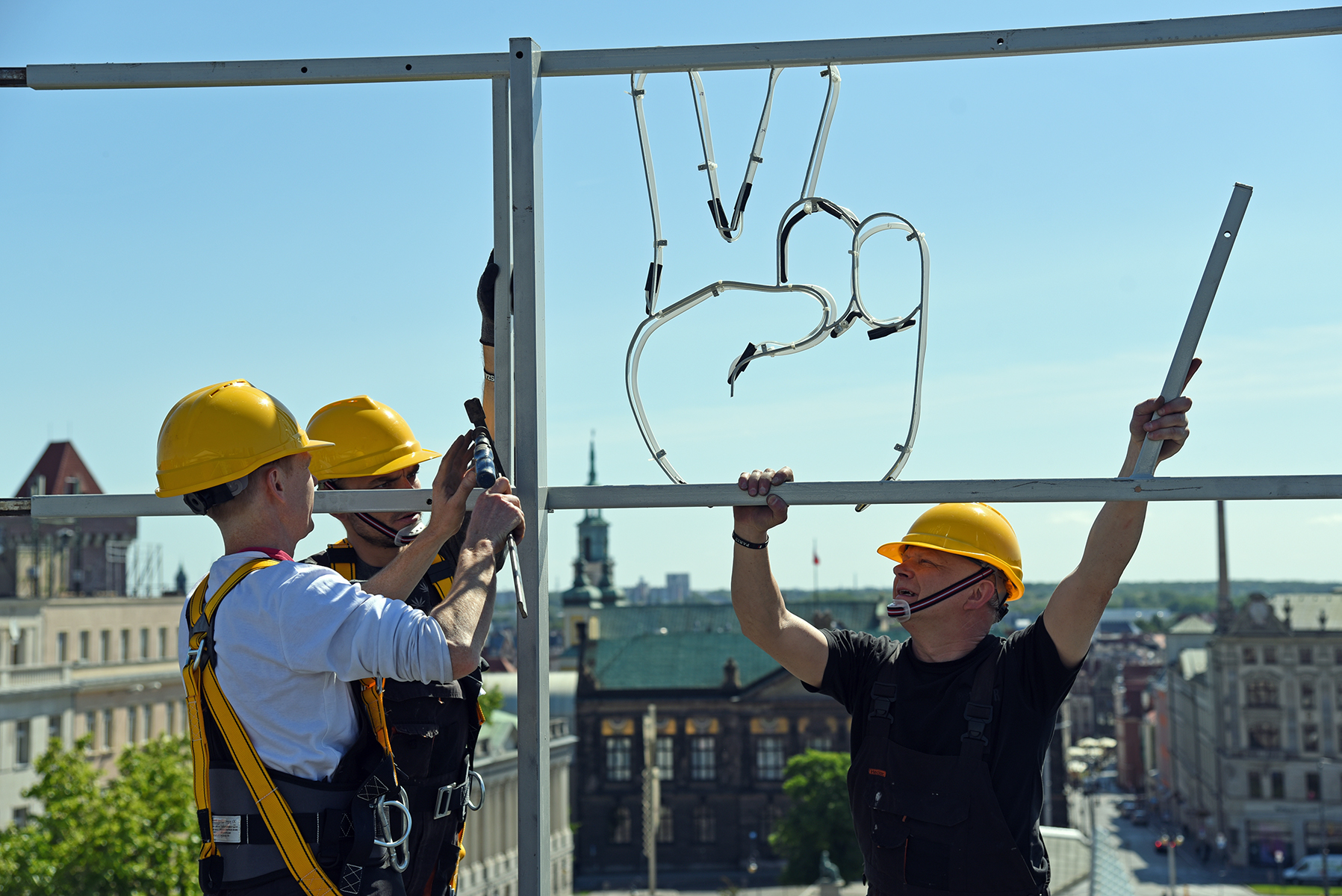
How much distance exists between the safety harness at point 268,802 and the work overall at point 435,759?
24.8 inches

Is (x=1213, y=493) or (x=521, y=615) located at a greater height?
(x=1213, y=493)

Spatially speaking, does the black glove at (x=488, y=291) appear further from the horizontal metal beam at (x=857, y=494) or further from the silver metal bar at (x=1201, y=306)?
the silver metal bar at (x=1201, y=306)

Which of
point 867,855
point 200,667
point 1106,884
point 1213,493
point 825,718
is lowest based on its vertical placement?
point 825,718

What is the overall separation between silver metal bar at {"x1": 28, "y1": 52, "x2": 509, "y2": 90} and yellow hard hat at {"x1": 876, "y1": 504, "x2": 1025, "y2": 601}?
183 centimetres

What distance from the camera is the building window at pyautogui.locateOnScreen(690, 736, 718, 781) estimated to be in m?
81.6

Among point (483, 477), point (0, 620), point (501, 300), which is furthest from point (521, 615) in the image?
point (0, 620)

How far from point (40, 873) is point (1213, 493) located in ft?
110

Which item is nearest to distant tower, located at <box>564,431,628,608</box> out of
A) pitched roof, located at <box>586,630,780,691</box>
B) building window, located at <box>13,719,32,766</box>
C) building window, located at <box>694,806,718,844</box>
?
pitched roof, located at <box>586,630,780,691</box>

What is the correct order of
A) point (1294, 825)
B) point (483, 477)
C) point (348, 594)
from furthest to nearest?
1. point (1294, 825)
2. point (483, 477)
3. point (348, 594)

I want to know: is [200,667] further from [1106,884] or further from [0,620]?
[0,620]

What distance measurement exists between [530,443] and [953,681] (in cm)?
139

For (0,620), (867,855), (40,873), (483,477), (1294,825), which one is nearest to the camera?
(483,477)

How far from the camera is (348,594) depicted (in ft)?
9.18

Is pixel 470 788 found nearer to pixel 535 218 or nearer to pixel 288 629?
pixel 288 629
